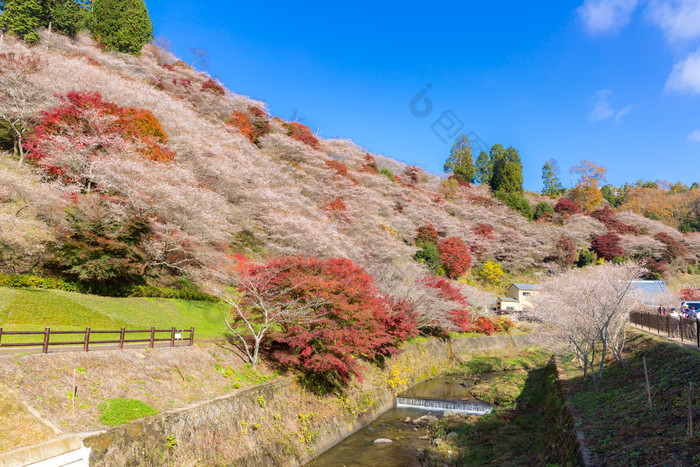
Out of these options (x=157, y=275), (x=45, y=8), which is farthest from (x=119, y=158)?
(x=45, y=8)

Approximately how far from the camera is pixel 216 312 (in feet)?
76.9

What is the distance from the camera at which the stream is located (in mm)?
15820

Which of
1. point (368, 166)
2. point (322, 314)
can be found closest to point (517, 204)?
point (368, 166)

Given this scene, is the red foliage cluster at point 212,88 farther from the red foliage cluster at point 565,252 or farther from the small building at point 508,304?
the red foliage cluster at point 565,252

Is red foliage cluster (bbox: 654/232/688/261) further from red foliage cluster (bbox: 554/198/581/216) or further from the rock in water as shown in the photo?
the rock in water

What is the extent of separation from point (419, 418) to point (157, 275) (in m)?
18.3

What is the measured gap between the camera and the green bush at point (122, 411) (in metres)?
10.3

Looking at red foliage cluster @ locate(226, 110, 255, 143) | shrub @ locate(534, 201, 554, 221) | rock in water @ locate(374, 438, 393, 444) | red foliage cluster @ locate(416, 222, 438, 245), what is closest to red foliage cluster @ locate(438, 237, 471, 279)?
red foliage cluster @ locate(416, 222, 438, 245)

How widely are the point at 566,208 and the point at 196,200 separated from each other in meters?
73.8

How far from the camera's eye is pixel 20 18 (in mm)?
43594

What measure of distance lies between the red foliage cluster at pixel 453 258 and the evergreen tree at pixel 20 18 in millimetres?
56395

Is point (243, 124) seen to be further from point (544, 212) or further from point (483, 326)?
point (544, 212)

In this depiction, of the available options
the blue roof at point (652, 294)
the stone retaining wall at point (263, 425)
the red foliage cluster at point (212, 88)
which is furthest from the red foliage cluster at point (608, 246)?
the red foliage cluster at point (212, 88)

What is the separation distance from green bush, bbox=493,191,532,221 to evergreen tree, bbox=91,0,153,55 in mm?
67694
